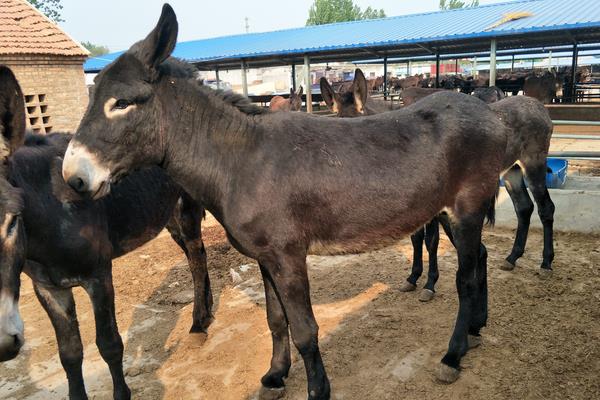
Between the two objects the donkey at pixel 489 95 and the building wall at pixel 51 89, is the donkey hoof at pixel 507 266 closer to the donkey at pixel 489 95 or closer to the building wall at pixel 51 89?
the donkey at pixel 489 95

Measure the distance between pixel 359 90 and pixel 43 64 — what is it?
7.01m

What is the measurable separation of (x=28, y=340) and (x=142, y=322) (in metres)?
1.07

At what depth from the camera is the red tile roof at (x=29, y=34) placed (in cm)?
886

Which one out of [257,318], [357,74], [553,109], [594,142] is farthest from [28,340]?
[553,109]

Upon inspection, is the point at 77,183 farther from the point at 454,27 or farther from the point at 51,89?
the point at 454,27

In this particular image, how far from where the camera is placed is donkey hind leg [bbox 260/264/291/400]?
3447 mm

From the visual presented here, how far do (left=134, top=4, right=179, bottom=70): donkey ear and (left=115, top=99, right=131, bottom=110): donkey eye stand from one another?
0.77 feet

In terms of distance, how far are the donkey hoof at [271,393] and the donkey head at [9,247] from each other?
6.21 ft

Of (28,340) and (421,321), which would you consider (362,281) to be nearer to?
(421,321)

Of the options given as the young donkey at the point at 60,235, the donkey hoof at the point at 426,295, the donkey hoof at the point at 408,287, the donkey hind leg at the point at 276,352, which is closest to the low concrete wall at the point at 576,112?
the donkey hoof at the point at 408,287

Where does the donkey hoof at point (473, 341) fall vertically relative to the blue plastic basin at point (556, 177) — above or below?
below

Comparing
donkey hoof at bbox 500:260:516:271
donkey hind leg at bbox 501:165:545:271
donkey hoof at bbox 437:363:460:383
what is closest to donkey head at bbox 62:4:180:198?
donkey hoof at bbox 437:363:460:383

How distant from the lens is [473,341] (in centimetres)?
392

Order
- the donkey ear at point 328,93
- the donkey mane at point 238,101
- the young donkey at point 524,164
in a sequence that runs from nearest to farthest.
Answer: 1. the donkey mane at point 238,101
2. the young donkey at point 524,164
3. the donkey ear at point 328,93
